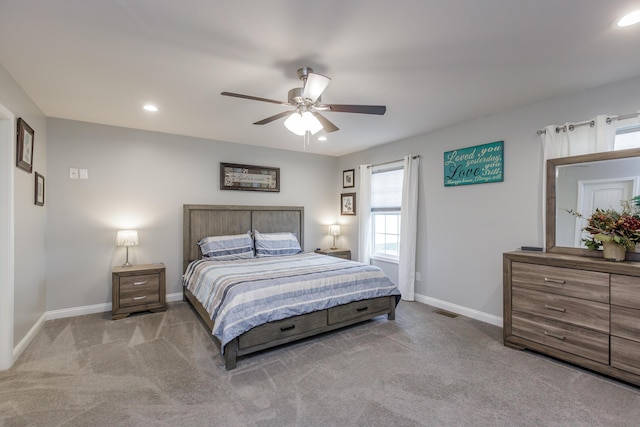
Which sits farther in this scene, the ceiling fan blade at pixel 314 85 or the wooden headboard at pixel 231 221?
the wooden headboard at pixel 231 221

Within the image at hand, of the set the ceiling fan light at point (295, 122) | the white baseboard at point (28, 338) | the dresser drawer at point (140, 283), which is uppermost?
the ceiling fan light at point (295, 122)

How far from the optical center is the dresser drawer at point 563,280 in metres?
2.36

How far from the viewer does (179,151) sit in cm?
441

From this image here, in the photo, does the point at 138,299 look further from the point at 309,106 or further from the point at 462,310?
the point at 462,310

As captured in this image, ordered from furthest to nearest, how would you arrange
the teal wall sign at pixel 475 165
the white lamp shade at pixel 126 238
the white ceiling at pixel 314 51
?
1. the white lamp shade at pixel 126 238
2. the teal wall sign at pixel 475 165
3. the white ceiling at pixel 314 51

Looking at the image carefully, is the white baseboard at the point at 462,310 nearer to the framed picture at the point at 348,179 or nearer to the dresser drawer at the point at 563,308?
the dresser drawer at the point at 563,308

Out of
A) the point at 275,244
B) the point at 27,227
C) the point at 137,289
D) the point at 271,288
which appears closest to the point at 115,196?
the point at 27,227

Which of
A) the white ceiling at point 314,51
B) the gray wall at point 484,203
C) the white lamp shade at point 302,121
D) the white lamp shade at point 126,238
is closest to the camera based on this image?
the white ceiling at point 314,51

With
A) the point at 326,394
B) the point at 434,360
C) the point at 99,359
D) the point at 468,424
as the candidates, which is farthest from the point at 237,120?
the point at 468,424

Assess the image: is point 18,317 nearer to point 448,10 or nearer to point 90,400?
point 90,400

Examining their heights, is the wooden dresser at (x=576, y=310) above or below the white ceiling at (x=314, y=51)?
below

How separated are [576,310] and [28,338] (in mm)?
4986

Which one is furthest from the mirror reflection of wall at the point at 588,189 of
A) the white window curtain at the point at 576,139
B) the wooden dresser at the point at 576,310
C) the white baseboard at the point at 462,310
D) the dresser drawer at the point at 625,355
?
the white baseboard at the point at 462,310

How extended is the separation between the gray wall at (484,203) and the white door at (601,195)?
1.14ft
